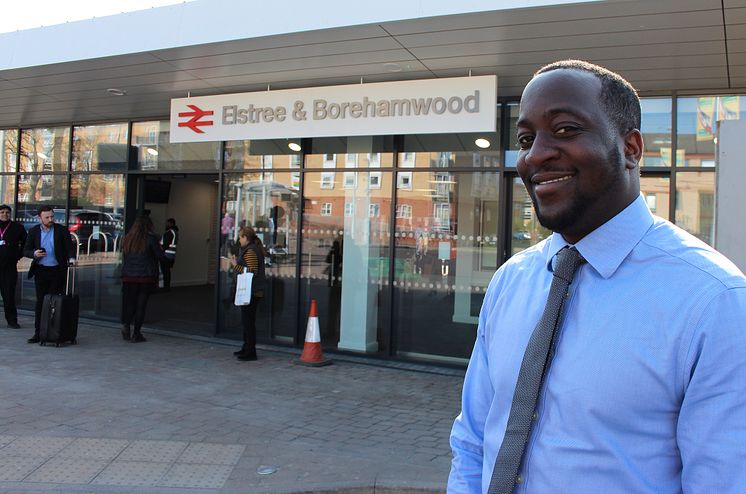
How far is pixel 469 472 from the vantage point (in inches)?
64.2

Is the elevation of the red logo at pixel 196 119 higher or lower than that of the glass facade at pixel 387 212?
higher

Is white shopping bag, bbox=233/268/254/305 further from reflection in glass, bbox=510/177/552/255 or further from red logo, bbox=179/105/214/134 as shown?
reflection in glass, bbox=510/177/552/255

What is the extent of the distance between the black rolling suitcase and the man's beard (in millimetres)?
9117

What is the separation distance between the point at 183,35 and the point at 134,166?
16.3 ft

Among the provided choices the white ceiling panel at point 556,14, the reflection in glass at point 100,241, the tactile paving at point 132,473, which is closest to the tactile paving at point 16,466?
the tactile paving at point 132,473

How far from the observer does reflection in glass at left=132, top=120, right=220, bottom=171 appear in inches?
406

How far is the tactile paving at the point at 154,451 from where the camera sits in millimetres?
4887

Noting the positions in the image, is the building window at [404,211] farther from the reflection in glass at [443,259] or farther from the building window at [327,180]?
the building window at [327,180]

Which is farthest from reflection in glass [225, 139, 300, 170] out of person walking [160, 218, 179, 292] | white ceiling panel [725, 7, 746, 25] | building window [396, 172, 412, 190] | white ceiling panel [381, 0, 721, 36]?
person walking [160, 218, 179, 292]

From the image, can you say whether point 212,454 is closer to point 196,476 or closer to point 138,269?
point 196,476

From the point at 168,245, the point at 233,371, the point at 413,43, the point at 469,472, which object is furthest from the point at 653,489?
the point at 168,245

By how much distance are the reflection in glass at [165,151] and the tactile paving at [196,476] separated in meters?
6.29

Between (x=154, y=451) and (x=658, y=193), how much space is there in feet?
20.6

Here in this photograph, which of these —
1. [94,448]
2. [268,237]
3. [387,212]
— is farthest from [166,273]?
[94,448]
